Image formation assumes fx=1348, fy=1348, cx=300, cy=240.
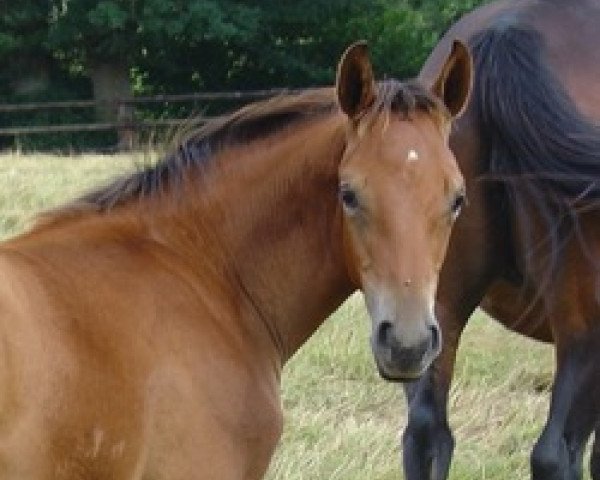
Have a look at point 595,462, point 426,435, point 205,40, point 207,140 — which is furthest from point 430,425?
point 205,40

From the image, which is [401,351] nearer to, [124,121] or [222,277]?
[222,277]

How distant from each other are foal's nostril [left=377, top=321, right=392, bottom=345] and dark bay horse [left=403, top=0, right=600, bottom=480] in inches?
42.3

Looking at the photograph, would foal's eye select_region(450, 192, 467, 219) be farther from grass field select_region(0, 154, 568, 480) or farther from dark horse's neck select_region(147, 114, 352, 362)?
grass field select_region(0, 154, 568, 480)

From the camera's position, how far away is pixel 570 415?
3.82 m

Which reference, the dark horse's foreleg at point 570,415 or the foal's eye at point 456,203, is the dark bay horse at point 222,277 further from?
the dark horse's foreleg at point 570,415

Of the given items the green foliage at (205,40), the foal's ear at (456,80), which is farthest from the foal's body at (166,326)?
the green foliage at (205,40)

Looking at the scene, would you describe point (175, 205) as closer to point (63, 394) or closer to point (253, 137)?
point (253, 137)

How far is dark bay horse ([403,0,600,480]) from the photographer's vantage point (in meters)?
3.78

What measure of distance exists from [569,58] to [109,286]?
175 centimetres

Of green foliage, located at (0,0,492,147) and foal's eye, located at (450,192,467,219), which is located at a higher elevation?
foal's eye, located at (450,192,467,219)

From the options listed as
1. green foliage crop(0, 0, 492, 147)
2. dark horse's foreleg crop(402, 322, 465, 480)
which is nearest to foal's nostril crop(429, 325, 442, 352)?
dark horse's foreleg crop(402, 322, 465, 480)

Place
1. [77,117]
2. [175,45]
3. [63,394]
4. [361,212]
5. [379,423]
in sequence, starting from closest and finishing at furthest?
[63,394] < [361,212] < [379,423] < [77,117] < [175,45]

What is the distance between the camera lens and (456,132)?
13.1 feet

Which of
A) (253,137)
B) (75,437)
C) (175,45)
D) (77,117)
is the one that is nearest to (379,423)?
(253,137)
